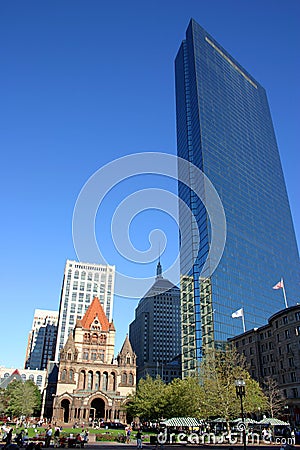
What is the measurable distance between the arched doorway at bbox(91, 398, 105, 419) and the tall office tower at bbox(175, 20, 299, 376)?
81.6 ft

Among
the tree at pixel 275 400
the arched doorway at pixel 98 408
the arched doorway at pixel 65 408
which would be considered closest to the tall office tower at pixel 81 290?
the arched doorway at pixel 65 408

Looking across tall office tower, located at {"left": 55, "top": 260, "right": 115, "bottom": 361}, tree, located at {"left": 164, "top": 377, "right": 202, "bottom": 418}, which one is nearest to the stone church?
tree, located at {"left": 164, "top": 377, "right": 202, "bottom": 418}

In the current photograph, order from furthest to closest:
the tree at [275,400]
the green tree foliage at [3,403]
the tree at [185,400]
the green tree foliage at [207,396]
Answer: the green tree foliage at [3,403], the tree at [275,400], the tree at [185,400], the green tree foliage at [207,396]

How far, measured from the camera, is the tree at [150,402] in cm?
7031

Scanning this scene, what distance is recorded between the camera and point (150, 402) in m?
73.1

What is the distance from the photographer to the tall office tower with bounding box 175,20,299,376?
101 metres

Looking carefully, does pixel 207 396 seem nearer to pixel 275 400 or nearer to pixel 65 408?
pixel 275 400

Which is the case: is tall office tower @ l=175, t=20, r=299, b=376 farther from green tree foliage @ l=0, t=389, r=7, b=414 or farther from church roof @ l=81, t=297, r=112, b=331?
green tree foliage @ l=0, t=389, r=7, b=414

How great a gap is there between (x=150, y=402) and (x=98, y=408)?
2327 centimetres

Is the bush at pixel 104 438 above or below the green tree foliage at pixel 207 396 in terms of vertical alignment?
below

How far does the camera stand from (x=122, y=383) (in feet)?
310

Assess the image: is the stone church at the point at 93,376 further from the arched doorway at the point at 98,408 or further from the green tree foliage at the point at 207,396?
the green tree foliage at the point at 207,396

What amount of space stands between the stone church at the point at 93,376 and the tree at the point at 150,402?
8917 mm

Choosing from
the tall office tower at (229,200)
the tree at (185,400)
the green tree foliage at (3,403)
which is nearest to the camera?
the tree at (185,400)
